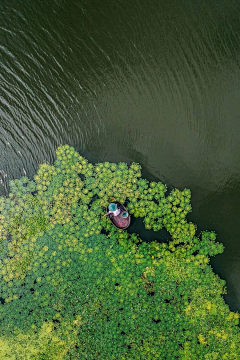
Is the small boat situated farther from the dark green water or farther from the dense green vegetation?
the dark green water

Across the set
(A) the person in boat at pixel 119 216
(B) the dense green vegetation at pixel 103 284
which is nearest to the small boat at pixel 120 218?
(A) the person in boat at pixel 119 216

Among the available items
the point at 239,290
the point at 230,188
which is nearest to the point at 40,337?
the point at 239,290

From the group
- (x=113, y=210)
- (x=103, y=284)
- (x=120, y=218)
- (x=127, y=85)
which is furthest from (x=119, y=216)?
(x=127, y=85)

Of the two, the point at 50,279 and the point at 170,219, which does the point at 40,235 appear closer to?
the point at 50,279

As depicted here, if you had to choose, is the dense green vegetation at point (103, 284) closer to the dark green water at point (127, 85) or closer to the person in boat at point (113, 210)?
the person in boat at point (113, 210)

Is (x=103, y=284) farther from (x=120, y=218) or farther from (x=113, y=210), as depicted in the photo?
(x=113, y=210)

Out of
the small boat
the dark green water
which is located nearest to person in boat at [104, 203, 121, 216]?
the small boat
